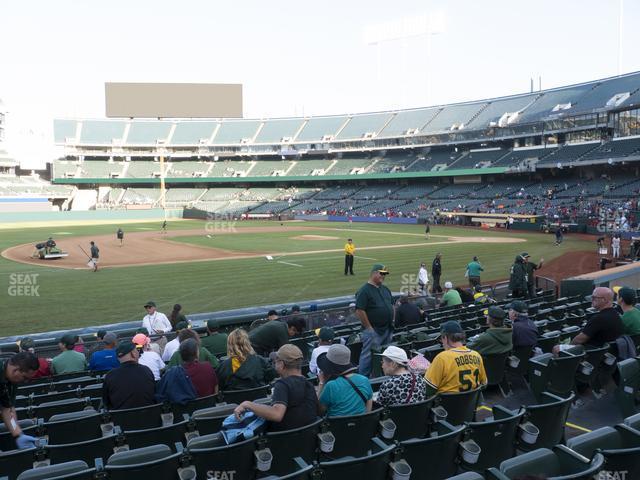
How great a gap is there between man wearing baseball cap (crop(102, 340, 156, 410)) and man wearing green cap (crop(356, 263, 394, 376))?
3.91m

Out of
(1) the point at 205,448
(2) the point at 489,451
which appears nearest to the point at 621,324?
(2) the point at 489,451

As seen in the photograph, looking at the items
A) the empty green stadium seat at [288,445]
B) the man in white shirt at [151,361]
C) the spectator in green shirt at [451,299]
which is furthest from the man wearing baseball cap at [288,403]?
the spectator in green shirt at [451,299]

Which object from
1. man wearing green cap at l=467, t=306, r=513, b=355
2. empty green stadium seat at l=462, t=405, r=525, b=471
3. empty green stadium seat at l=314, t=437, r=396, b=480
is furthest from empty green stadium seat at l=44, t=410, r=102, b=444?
man wearing green cap at l=467, t=306, r=513, b=355

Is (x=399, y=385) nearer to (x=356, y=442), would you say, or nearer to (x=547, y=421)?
(x=356, y=442)

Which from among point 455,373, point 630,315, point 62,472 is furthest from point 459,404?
point 630,315

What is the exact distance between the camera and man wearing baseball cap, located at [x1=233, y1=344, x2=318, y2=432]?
4.56 metres

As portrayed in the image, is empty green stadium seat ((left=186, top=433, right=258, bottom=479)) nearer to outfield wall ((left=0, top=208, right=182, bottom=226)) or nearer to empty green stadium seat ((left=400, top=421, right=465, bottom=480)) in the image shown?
empty green stadium seat ((left=400, top=421, right=465, bottom=480))

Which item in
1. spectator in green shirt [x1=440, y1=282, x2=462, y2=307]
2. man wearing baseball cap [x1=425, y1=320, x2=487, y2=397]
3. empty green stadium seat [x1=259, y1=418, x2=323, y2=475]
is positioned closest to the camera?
empty green stadium seat [x1=259, y1=418, x2=323, y2=475]

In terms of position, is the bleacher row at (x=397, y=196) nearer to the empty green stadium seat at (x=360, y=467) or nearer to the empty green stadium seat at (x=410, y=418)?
the empty green stadium seat at (x=410, y=418)

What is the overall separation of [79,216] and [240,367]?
72995 millimetres

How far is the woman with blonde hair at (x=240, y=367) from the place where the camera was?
6.52 metres

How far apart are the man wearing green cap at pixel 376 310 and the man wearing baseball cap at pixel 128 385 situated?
12.8 ft

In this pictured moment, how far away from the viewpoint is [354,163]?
9331cm

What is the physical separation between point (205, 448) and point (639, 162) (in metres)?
64.0
